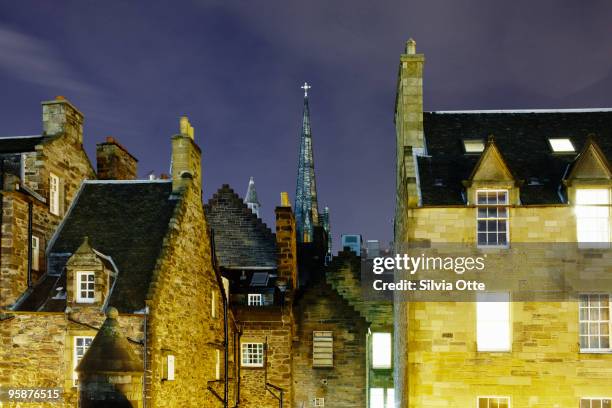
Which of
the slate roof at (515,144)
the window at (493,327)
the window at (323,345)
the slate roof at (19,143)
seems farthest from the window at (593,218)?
the slate roof at (19,143)

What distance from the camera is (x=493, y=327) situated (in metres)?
21.2

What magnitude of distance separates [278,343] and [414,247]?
32.1 ft

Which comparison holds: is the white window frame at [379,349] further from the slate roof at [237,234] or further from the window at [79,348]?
the window at [79,348]

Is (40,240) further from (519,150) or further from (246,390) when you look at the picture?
(519,150)

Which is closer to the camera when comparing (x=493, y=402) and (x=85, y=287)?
(x=493, y=402)

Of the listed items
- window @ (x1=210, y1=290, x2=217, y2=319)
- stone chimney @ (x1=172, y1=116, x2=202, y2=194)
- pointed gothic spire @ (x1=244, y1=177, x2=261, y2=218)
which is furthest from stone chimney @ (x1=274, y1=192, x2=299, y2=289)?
pointed gothic spire @ (x1=244, y1=177, x2=261, y2=218)

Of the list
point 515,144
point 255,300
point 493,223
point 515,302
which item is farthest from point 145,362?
point 515,144

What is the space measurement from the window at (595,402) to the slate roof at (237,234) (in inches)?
602

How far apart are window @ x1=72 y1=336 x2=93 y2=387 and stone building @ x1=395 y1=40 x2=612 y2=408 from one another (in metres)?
9.61

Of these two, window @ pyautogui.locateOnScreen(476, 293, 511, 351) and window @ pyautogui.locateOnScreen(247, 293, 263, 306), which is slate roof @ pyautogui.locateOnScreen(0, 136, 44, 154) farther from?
window @ pyautogui.locateOnScreen(476, 293, 511, 351)

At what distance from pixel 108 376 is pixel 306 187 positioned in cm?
5773

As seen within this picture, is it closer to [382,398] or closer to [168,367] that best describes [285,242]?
[382,398]

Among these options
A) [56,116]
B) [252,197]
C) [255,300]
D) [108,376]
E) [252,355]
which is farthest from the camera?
[252,197]

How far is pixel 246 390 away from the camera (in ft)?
95.0
